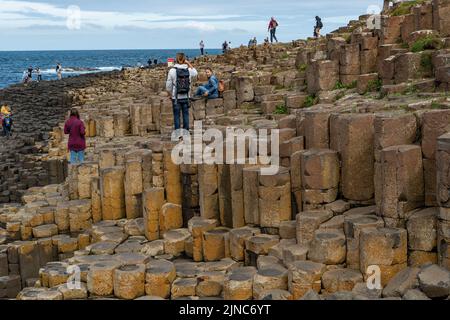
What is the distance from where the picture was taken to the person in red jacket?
1747cm

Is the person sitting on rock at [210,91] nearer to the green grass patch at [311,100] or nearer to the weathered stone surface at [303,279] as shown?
the green grass patch at [311,100]

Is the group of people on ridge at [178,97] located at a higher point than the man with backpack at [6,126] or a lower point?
higher

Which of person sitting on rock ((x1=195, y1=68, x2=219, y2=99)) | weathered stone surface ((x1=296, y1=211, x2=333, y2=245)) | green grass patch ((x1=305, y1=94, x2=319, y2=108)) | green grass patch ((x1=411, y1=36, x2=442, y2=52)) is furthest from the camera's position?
person sitting on rock ((x1=195, y1=68, x2=219, y2=99))

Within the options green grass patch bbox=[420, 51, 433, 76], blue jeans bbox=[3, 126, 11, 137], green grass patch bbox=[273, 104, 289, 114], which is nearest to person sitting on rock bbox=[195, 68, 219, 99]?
green grass patch bbox=[273, 104, 289, 114]

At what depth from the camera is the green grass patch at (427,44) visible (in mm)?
15909

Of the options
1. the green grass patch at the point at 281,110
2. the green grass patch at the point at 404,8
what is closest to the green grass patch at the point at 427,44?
the green grass patch at the point at 281,110

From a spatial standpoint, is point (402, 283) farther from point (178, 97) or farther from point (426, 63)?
point (178, 97)

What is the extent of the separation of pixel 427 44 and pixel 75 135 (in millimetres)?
9765

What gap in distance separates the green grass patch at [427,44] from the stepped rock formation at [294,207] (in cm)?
4

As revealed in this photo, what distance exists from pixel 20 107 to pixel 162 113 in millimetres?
26281

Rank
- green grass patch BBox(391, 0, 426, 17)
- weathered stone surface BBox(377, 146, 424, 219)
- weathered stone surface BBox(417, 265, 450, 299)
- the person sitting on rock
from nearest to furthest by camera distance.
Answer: weathered stone surface BBox(417, 265, 450, 299) → weathered stone surface BBox(377, 146, 424, 219) → green grass patch BBox(391, 0, 426, 17) → the person sitting on rock

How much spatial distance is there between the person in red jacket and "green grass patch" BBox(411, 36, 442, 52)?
922 centimetres

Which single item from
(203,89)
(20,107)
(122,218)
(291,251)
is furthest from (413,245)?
(20,107)

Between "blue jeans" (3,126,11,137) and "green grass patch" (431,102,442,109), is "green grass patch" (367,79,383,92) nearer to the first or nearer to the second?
"green grass patch" (431,102,442,109)
